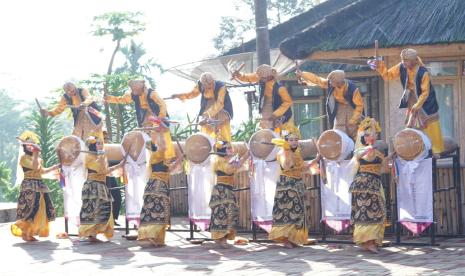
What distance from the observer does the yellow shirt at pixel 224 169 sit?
10.9 m

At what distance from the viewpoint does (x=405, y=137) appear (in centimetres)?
1002

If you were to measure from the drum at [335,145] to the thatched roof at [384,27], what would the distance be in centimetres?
174

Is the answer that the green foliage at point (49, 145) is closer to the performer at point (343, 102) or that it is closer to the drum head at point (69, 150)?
the drum head at point (69, 150)

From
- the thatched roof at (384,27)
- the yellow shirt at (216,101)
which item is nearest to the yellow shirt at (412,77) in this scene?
the thatched roof at (384,27)

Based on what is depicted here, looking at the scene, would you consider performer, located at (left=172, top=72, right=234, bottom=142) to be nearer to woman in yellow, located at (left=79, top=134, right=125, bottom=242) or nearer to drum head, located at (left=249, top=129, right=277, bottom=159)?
drum head, located at (left=249, top=129, right=277, bottom=159)

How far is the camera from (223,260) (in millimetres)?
9570

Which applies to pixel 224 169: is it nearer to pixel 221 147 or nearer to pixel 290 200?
pixel 221 147

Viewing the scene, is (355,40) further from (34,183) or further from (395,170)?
(34,183)

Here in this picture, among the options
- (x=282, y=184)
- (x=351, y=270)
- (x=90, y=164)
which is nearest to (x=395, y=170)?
(x=282, y=184)

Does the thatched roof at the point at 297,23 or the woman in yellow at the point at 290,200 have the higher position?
the thatched roof at the point at 297,23

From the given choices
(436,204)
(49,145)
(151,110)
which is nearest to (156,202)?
(151,110)

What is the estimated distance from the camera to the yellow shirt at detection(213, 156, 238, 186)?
10922 mm

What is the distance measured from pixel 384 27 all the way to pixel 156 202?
3.69 metres

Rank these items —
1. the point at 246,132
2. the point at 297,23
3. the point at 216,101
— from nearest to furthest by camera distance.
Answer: the point at 216,101
the point at 246,132
the point at 297,23
